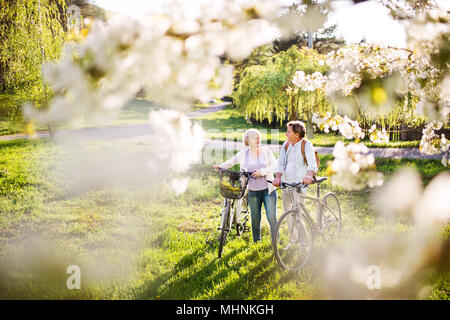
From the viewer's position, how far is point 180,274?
12.6 ft

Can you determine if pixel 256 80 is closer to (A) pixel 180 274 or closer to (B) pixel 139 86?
(A) pixel 180 274

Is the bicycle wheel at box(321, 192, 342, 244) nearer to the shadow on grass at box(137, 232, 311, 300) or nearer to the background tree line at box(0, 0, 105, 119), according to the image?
the shadow on grass at box(137, 232, 311, 300)

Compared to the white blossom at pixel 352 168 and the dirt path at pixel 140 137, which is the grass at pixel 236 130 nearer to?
the dirt path at pixel 140 137

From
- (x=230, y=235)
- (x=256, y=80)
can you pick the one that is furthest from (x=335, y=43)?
(x=230, y=235)

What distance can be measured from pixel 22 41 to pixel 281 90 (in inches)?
372

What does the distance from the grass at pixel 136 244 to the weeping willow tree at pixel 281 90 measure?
Answer: 5.10 metres

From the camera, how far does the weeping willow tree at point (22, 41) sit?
9.09 metres

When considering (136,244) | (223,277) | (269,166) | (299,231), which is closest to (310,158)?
(269,166)

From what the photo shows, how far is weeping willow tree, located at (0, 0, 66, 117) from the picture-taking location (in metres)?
9.09

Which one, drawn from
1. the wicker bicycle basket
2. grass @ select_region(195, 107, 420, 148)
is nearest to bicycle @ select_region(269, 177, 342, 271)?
the wicker bicycle basket

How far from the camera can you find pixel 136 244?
4891 millimetres

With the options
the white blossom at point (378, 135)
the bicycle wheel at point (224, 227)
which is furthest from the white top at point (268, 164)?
the white blossom at point (378, 135)

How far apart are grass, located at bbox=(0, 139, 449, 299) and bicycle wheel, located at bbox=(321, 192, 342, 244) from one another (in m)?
0.27

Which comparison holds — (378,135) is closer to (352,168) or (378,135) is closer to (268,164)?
(268,164)
